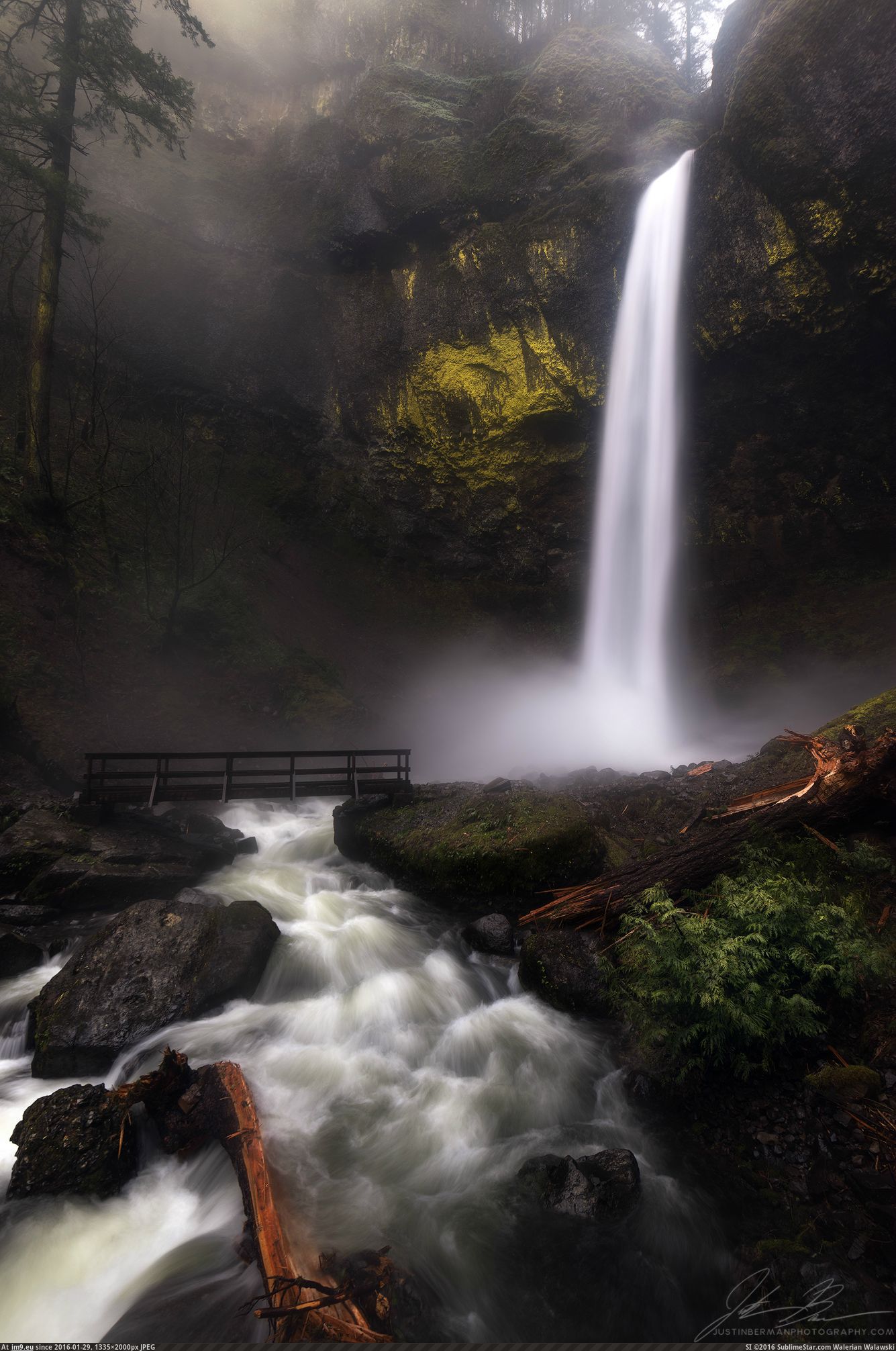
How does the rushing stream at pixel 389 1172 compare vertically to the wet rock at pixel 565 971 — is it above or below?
below

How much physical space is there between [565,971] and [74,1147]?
402cm

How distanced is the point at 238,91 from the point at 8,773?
3072 cm

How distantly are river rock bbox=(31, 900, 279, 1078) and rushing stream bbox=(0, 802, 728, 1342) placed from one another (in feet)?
0.61

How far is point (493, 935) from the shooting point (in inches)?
257

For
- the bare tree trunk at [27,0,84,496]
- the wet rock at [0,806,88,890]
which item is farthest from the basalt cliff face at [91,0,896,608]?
the wet rock at [0,806,88,890]

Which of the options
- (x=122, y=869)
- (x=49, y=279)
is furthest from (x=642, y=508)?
(x=122, y=869)

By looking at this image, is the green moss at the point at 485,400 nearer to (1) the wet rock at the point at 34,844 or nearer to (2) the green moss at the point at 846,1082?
(1) the wet rock at the point at 34,844

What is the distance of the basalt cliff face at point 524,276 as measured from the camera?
13969 mm

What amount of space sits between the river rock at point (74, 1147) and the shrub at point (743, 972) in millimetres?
3780

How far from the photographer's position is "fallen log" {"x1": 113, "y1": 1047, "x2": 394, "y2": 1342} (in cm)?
255

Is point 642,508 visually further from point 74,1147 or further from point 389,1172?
point 74,1147
